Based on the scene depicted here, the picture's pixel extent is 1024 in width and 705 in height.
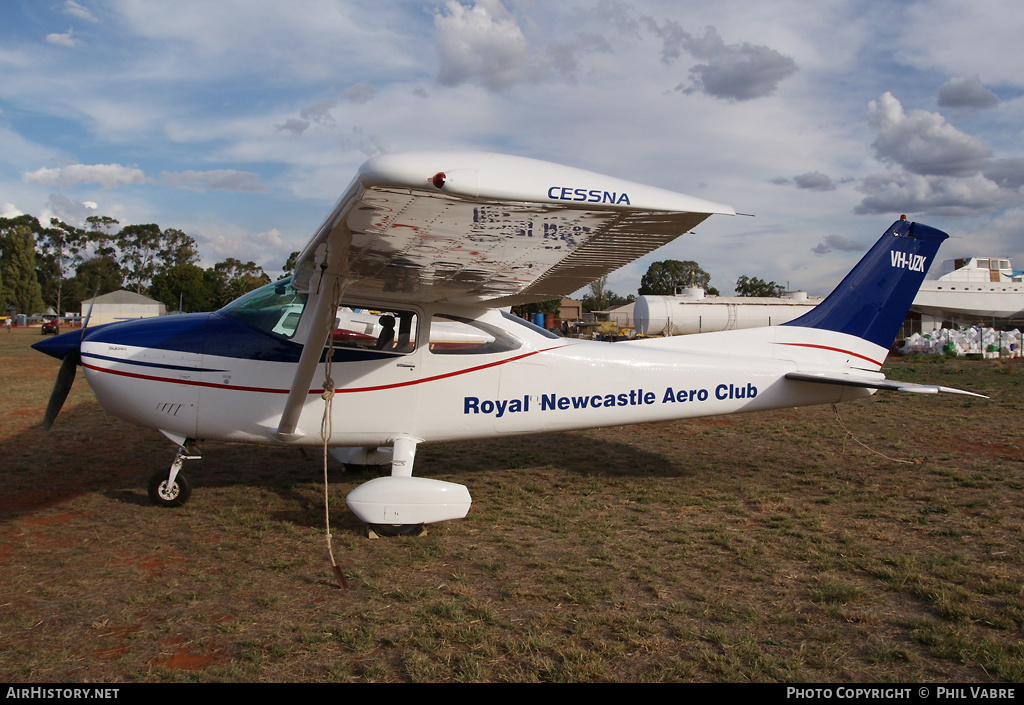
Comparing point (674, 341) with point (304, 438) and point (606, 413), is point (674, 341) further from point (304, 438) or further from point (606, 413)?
point (304, 438)

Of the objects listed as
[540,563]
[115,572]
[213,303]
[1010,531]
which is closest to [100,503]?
[115,572]

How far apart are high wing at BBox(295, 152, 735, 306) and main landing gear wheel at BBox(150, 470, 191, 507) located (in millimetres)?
2442

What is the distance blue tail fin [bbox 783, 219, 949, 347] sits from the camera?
636 cm

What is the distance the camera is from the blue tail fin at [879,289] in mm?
6363

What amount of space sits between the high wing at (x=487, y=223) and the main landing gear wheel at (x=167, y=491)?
8.01 feet

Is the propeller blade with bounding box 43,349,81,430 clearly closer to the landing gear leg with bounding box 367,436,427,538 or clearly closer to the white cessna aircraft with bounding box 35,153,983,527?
the white cessna aircraft with bounding box 35,153,983,527

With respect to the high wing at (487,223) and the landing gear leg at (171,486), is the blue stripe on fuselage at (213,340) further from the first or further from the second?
the high wing at (487,223)

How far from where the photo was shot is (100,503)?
5316mm

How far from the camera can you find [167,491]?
5125mm

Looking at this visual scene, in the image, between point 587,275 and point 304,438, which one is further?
point 304,438

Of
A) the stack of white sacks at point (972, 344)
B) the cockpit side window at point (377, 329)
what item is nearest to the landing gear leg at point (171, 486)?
the cockpit side window at point (377, 329)

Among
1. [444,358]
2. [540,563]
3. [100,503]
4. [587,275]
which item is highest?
[587,275]

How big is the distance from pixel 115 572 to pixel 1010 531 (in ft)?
20.5

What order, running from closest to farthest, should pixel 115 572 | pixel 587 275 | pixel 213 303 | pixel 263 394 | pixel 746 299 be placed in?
pixel 115 572 < pixel 587 275 < pixel 263 394 < pixel 746 299 < pixel 213 303
